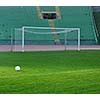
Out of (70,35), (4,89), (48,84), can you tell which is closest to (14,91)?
(4,89)

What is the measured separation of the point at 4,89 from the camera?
148 inches

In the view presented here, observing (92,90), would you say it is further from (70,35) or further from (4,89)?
(70,35)

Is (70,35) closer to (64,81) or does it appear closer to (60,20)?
(60,20)

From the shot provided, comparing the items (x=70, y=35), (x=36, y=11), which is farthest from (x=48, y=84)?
(x=36, y=11)

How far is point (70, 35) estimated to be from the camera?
58.4ft
